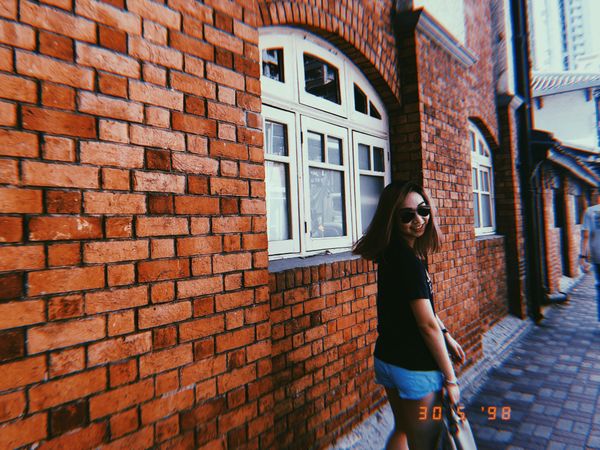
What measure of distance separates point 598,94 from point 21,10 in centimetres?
1959

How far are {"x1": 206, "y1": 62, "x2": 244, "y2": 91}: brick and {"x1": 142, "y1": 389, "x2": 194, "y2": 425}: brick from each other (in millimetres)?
1384

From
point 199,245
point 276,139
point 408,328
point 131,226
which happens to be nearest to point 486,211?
point 276,139

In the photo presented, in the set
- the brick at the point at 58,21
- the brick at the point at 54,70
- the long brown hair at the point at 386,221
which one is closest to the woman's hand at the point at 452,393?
the long brown hair at the point at 386,221

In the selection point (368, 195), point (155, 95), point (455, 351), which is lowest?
→ point (455, 351)

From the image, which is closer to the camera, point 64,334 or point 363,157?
point 64,334

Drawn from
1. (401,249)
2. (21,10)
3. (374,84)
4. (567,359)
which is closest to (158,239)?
(21,10)

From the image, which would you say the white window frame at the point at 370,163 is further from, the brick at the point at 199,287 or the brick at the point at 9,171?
the brick at the point at 9,171

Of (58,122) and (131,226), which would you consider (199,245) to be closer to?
(131,226)

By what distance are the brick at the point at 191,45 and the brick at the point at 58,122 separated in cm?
52

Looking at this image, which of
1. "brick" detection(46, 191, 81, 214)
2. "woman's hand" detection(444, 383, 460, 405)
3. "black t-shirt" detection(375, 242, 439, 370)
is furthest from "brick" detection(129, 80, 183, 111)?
"woman's hand" detection(444, 383, 460, 405)

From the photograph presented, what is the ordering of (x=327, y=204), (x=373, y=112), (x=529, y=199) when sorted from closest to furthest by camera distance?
(x=327, y=204) < (x=373, y=112) < (x=529, y=199)

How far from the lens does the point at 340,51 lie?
10.8 ft

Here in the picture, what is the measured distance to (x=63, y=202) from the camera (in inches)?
53.6

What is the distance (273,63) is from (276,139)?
0.53 metres
